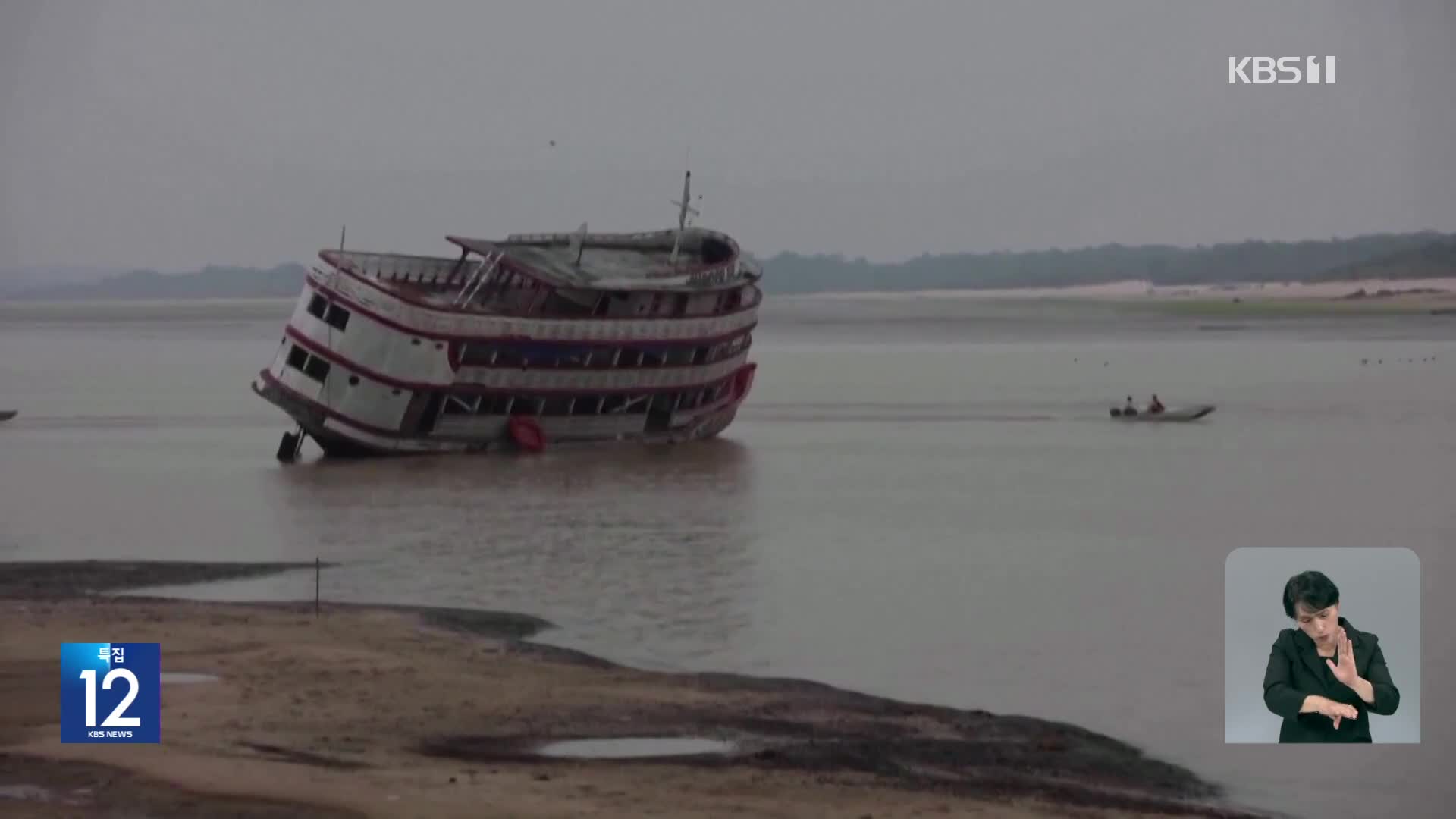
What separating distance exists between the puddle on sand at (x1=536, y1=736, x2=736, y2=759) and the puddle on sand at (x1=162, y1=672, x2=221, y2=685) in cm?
428

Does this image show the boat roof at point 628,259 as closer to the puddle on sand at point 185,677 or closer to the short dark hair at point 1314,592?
the puddle on sand at point 185,677

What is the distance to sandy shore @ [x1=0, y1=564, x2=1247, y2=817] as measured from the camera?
16500 mm

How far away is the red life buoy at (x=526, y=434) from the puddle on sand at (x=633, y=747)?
109 feet

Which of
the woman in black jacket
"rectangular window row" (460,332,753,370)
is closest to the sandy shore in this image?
the woman in black jacket

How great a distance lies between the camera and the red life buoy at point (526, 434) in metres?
52.1

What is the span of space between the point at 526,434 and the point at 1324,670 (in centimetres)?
3785

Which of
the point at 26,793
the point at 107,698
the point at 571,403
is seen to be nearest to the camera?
the point at 26,793

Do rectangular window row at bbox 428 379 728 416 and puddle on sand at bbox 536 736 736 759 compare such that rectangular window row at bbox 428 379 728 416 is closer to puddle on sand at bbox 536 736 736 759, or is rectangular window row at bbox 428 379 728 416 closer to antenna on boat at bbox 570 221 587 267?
antenna on boat at bbox 570 221 587 267

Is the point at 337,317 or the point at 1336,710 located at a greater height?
the point at 337,317

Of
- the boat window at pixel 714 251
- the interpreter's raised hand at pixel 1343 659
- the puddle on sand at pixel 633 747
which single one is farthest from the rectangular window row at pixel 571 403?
the interpreter's raised hand at pixel 1343 659

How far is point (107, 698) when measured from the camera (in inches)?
714

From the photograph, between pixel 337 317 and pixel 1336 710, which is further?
pixel 337 317

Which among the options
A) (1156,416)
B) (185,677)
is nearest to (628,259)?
(1156,416)

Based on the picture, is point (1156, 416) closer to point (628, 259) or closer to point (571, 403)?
point (628, 259)
